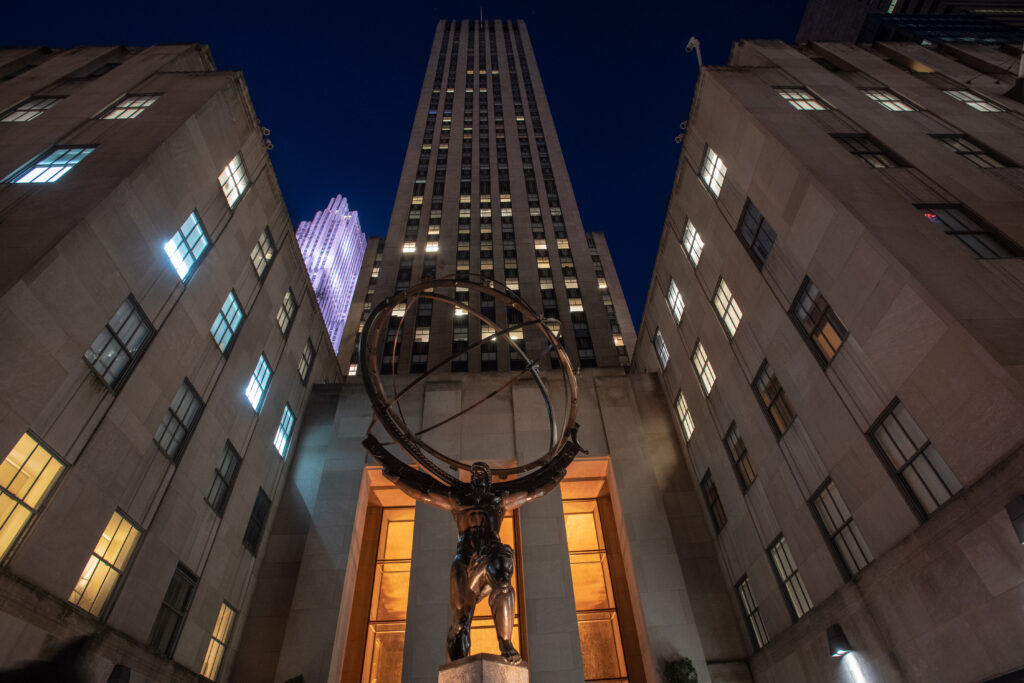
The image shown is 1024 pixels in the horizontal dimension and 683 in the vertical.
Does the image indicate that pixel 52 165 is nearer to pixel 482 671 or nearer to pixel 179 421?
pixel 179 421

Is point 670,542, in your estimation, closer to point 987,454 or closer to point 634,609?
point 634,609

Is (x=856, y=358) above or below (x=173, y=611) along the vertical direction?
above

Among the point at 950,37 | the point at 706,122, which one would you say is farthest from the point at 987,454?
the point at 950,37

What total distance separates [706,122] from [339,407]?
70.5 feet

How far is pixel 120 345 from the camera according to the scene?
13336mm

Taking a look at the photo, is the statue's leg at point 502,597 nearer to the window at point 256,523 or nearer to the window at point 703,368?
the window at point 256,523

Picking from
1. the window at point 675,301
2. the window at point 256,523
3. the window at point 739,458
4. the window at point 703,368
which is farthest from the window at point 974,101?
the window at point 256,523

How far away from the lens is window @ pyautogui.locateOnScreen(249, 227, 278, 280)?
69.8 ft

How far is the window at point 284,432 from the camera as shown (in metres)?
22.4

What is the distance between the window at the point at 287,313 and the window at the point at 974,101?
30826mm

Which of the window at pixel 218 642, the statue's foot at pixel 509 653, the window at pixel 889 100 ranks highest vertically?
the window at pixel 889 100

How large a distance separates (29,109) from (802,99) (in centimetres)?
2951

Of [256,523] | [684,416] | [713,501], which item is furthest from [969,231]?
[256,523]

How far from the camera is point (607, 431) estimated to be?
80.4ft
